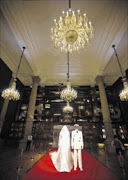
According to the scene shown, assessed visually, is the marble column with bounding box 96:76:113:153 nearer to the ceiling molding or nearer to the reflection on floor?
the reflection on floor

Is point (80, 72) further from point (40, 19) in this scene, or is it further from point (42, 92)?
point (40, 19)

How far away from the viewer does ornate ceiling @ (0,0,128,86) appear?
208 inches

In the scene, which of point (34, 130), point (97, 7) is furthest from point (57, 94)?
point (97, 7)

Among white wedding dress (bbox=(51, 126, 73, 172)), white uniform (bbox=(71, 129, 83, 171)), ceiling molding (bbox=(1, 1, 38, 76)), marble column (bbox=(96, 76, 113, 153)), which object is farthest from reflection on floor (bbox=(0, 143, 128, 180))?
ceiling molding (bbox=(1, 1, 38, 76))

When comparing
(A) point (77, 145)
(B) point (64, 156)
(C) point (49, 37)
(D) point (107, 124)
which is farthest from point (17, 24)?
(D) point (107, 124)

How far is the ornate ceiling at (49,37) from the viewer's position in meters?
5.29

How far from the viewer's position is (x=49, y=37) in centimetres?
698

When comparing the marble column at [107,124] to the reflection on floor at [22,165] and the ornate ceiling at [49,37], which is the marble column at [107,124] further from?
the ornate ceiling at [49,37]

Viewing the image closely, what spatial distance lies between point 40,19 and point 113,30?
16.3 feet

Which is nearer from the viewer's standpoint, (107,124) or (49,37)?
(49,37)

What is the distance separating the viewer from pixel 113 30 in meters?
6.30

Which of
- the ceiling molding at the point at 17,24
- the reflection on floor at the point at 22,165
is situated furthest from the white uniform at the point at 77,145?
the ceiling molding at the point at 17,24

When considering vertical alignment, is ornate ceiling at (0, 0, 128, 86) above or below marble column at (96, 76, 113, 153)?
above

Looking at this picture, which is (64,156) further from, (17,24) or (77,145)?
(17,24)
